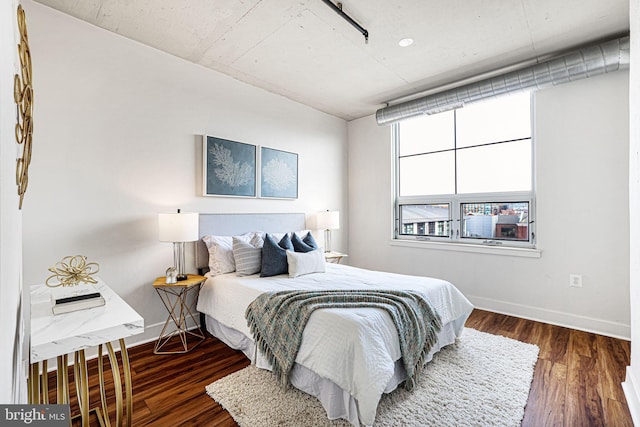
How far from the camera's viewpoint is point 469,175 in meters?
3.87

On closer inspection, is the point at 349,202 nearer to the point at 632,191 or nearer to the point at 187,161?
the point at 187,161

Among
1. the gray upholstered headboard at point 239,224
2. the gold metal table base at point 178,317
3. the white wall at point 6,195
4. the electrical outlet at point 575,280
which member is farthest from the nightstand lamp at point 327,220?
the white wall at point 6,195

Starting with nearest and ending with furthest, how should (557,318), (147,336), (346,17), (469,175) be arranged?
(346,17) < (147,336) < (557,318) < (469,175)

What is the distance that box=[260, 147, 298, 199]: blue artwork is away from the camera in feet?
12.2

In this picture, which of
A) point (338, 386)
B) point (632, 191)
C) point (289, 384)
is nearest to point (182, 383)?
point (289, 384)

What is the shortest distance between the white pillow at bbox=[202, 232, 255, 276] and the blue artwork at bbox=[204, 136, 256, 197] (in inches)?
21.0

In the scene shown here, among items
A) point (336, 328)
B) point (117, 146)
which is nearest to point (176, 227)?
point (117, 146)

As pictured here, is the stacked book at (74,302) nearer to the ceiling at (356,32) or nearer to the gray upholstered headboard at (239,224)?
the gray upholstered headboard at (239,224)

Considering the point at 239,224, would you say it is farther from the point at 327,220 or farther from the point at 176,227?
the point at 327,220

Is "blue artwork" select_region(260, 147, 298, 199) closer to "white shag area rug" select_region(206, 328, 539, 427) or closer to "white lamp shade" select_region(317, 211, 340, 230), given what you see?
"white lamp shade" select_region(317, 211, 340, 230)

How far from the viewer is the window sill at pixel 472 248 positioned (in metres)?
3.33

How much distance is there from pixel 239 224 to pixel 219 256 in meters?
0.57

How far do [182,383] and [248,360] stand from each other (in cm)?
51

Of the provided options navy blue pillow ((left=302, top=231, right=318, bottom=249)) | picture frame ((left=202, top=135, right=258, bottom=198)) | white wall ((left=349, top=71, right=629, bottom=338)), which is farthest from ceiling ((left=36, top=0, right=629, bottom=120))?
navy blue pillow ((left=302, top=231, right=318, bottom=249))
